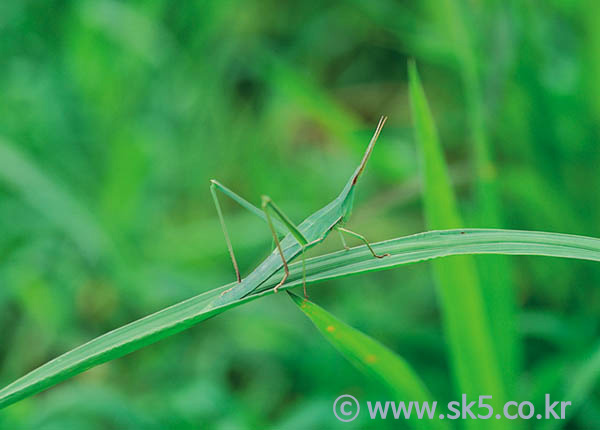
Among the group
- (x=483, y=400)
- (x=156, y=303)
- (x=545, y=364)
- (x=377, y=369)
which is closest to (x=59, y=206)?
(x=156, y=303)

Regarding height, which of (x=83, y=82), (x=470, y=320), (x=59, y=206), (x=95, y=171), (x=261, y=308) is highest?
(x=83, y=82)

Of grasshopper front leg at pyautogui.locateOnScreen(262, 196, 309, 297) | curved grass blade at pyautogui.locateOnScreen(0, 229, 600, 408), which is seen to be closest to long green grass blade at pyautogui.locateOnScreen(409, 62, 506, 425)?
curved grass blade at pyautogui.locateOnScreen(0, 229, 600, 408)

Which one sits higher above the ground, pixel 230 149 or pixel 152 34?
pixel 152 34

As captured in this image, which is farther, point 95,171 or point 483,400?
point 95,171

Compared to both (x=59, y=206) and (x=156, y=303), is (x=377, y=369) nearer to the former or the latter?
(x=156, y=303)

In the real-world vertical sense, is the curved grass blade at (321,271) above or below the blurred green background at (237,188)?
below
